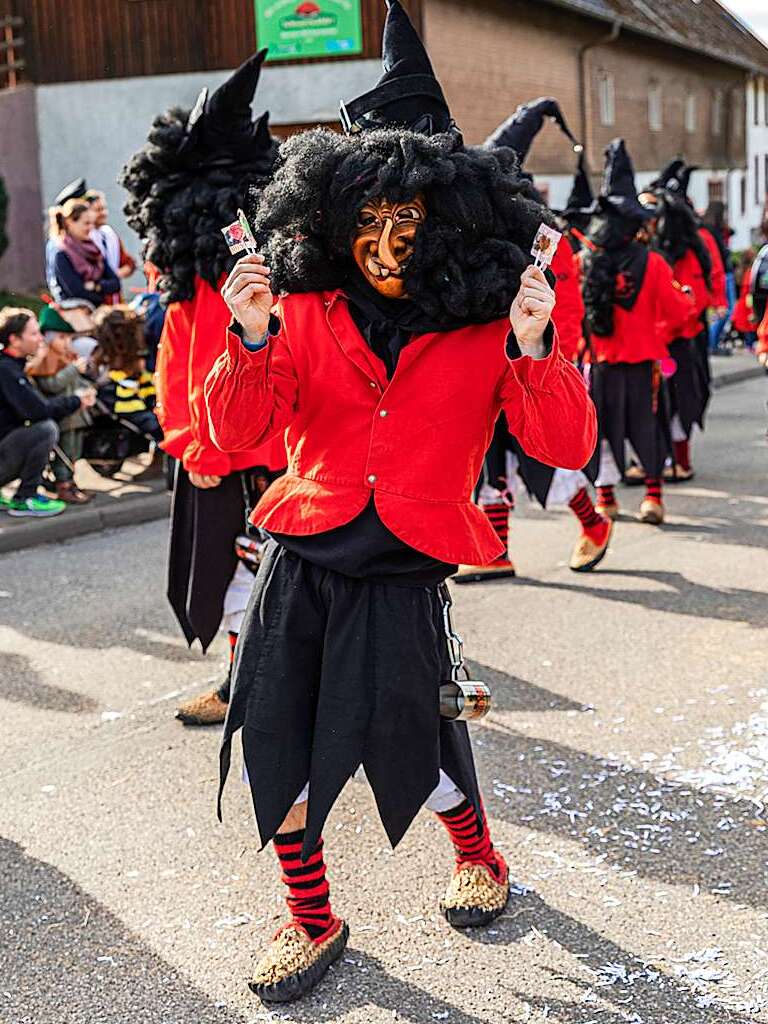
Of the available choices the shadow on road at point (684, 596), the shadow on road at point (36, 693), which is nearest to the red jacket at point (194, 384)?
the shadow on road at point (36, 693)

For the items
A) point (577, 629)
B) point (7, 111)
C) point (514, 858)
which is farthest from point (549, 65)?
point (514, 858)

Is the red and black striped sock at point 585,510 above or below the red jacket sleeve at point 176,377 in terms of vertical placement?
below

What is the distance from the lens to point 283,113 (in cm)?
1984

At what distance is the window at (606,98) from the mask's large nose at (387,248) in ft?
85.9

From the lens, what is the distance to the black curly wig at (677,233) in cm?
971

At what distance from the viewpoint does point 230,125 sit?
15.0 ft

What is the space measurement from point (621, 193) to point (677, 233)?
201 centimetres

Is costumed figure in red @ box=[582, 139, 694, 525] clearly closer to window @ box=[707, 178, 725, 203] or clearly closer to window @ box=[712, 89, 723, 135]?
window @ box=[712, 89, 723, 135]

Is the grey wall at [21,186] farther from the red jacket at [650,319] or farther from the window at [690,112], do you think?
the window at [690,112]

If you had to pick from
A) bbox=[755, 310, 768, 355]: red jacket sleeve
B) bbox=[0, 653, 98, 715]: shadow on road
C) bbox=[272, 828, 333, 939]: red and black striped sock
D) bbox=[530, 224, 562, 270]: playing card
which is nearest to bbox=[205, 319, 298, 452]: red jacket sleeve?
bbox=[530, 224, 562, 270]: playing card

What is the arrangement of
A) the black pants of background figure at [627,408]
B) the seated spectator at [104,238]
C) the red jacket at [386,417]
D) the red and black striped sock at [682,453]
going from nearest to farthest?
the red jacket at [386,417], the black pants of background figure at [627,408], the red and black striped sock at [682,453], the seated spectator at [104,238]

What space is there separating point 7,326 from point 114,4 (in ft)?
44.5

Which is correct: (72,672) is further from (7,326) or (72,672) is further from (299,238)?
(7,326)

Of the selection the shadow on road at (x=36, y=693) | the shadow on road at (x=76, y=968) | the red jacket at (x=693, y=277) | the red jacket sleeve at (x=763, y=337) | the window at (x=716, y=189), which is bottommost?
the shadow on road at (x=36, y=693)
